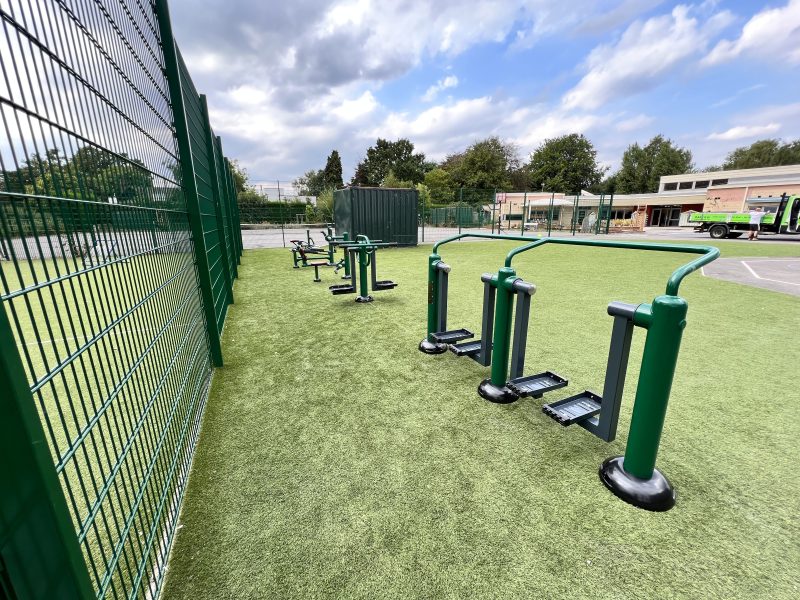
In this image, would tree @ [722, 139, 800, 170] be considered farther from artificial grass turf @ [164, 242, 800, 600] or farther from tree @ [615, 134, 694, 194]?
artificial grass turf @ [164, 242, 800, 600]

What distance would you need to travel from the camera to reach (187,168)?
2.72m

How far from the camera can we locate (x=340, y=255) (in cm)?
1054

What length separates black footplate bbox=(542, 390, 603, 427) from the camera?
6.97ft

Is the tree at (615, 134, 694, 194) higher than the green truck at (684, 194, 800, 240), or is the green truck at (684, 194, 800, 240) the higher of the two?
the tree at (615, 134, 694, 194)

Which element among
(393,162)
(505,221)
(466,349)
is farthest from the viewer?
(393,162)

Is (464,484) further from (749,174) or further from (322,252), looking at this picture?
(749,174)

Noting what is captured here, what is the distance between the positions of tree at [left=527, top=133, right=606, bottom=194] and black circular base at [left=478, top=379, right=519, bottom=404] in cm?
5130

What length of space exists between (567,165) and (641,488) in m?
55.5

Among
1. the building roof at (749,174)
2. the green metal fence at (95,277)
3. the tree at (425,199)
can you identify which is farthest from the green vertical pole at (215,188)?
the building roof at (749,174)

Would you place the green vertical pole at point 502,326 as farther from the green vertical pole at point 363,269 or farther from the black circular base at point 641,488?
the green vertical pole at point 363,269

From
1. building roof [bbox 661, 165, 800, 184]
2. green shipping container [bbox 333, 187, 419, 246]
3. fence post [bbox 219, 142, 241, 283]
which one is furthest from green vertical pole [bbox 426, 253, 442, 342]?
building roof [bbox 661, 165, 800, 184]

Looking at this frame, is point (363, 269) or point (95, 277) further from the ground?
point (95, 277)

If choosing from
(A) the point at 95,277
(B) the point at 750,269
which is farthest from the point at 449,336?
(B) the point at 750,269

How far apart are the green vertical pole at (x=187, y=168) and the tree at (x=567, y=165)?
170ft
